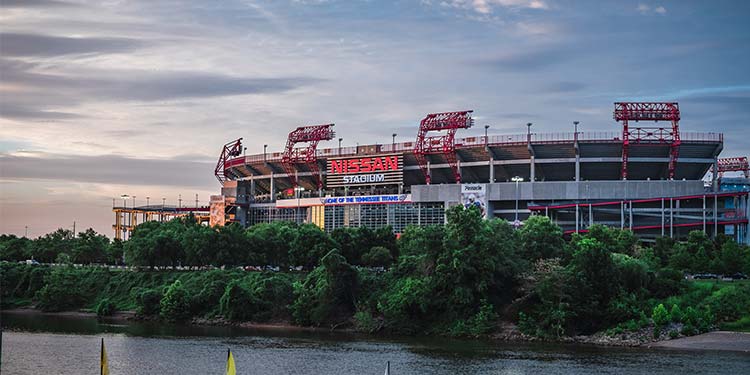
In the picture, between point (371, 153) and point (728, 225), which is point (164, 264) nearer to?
point (371, 153)

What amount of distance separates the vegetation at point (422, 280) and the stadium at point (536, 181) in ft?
78.8

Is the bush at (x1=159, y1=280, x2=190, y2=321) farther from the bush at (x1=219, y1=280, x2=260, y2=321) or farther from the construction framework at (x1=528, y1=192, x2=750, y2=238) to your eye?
the construction framework at (x1=528, y1=192, x2=750, y2=238)

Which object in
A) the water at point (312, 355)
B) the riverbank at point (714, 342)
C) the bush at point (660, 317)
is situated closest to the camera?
the water at point (312, 355)

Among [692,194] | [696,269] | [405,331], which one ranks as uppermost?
[692,194]

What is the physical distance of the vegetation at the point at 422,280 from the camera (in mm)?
103688

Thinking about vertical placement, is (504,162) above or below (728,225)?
above

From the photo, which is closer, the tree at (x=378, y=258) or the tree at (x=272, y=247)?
the tree at (x=378, y=258)

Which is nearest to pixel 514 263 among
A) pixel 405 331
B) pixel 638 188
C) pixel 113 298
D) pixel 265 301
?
pixel 405 331

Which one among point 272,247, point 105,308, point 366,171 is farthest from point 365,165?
point 105,308

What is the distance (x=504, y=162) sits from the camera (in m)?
171

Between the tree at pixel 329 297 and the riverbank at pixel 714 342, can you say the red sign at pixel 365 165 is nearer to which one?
the tree at pixel 329 297

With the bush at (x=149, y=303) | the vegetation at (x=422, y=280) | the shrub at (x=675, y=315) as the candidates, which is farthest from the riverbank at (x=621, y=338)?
the bush at (x=149, y=303)

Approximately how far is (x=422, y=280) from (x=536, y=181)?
64.9 meters

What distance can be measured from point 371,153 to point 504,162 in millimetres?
29009
